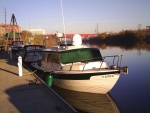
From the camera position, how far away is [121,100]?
11586 mm

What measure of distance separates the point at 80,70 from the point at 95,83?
39.6 inches

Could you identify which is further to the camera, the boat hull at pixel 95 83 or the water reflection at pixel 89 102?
the boat hull at pixel 95 83

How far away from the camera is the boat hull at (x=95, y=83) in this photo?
34.8 feet

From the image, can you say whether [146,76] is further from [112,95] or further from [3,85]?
[3,85]

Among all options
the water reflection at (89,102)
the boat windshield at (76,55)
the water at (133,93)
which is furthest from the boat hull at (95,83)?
the boat windshield at (76,55)

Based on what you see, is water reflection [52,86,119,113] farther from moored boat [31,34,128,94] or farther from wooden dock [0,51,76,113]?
wooden dock [0,51,76,113]

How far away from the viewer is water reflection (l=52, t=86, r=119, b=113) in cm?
1018

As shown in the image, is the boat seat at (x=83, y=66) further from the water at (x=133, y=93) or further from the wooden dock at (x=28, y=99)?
the water at (x=133, y=93)

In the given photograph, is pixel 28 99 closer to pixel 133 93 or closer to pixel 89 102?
pixel 89 102

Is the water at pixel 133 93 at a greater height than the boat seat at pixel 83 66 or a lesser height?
lesser

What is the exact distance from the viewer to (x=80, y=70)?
36.2 feet

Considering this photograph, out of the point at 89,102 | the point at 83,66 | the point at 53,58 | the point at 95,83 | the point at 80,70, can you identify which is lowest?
the point at 89,102

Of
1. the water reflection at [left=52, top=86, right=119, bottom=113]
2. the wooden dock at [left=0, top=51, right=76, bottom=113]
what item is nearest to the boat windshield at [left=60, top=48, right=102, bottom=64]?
the water reflection at [left=52, top=86, right=119, bottom=113]

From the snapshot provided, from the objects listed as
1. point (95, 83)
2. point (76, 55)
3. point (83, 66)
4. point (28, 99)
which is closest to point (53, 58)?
point (76, 55)
